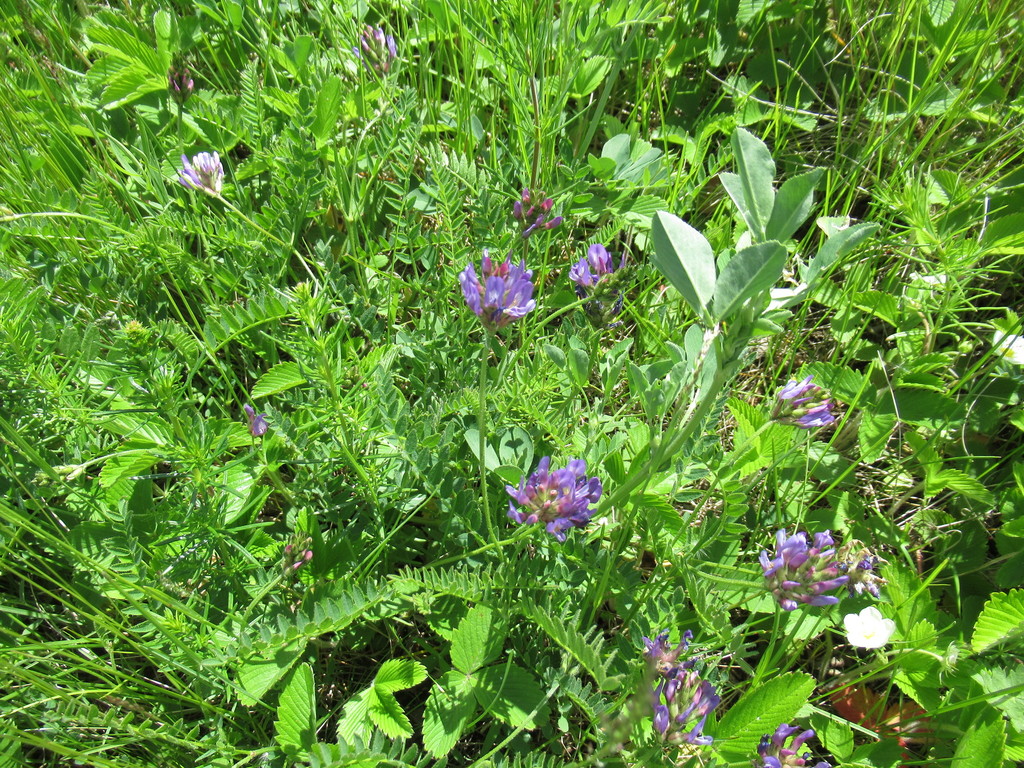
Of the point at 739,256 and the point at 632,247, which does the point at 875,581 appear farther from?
the point at 632,247

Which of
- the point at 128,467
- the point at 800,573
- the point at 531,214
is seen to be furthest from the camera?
the point at 531,214

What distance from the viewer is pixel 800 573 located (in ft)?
→ 4.79

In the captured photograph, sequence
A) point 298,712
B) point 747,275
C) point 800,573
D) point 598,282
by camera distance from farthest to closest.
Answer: point 598,282 → point 298,712 → point 800,573 → point 747,275

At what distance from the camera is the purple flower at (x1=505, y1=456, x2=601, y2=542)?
147 cm

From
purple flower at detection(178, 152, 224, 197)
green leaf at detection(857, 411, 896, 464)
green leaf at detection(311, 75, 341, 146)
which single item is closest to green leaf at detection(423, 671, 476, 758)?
green leaf at detection(857, 411, 896, 464)

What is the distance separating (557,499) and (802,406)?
0.59 meters

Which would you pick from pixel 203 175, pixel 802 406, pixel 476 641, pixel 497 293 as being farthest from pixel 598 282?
pixel 203 175

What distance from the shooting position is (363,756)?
1.40 metres

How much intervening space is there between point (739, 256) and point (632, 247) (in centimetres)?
164

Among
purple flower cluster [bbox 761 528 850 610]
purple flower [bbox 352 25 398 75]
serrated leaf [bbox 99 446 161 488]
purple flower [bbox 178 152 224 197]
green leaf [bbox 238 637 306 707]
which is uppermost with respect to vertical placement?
purple flower [bbox 352 25 398 75]

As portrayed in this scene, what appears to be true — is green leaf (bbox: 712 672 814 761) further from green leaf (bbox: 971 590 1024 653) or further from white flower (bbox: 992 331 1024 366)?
white flower (bbox: 992 331 1024 366)

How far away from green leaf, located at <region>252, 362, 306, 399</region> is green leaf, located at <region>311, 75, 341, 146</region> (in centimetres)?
78

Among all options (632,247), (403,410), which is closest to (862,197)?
(632,247)

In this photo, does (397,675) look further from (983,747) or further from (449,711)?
(983,747)
